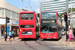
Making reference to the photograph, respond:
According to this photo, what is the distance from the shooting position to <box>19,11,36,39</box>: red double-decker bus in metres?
18.4

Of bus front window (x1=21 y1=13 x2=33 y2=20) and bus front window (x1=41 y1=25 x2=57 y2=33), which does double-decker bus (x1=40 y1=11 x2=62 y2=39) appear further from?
bus front window (x1=21 y1=13 x2=33 y2=20)

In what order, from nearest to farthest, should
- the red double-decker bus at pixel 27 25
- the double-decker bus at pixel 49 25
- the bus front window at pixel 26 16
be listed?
the double-decker bus at pixel 49 25
the red double-decker bus at pixel 27 25
the bus front window at pixel 26 16

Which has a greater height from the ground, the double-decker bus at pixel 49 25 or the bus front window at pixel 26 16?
the bus front window at pixel 26 16

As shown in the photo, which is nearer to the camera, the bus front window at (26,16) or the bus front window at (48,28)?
the bus front window at (48,28)

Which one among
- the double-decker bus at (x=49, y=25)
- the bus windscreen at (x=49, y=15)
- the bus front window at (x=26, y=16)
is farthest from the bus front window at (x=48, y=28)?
the bus front window at (x=26, y=16)

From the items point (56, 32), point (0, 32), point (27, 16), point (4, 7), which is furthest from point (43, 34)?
point (4, 7)

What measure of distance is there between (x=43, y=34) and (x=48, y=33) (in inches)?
29.0

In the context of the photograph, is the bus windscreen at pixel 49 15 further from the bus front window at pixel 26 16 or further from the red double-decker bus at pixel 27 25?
the bus front window at pixel 26 16

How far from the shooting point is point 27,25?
60.5ft

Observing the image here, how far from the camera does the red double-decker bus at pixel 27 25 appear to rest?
18.4m

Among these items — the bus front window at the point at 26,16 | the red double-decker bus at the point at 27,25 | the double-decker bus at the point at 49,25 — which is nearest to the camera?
the double-decker bus at the point at 49,25

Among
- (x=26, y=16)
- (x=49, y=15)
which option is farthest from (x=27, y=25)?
(x=49, y=15)

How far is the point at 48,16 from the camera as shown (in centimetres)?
1792

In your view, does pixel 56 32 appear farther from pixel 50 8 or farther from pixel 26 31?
pixel 50 8
